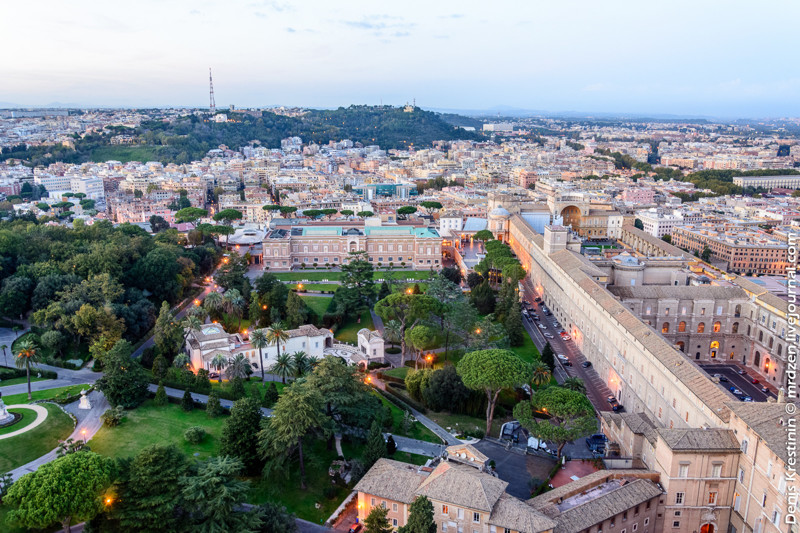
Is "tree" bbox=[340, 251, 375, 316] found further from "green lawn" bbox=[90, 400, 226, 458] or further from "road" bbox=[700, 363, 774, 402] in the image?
"road" bbox=[700, 363, 774, 402]

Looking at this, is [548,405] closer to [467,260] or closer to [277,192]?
[467,260]

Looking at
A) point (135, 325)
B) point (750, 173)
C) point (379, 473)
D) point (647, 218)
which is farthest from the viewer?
point (750, 173)

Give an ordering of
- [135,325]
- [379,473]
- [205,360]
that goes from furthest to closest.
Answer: [135,325] < [205,360] < [379,473]

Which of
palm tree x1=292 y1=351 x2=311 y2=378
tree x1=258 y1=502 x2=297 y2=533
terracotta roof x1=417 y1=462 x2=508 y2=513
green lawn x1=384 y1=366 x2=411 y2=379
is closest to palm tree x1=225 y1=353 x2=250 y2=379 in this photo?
palm tree x1=292 y1=351 x2=311 y2=378

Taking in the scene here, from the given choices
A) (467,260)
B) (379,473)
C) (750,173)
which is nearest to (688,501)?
(379,473)

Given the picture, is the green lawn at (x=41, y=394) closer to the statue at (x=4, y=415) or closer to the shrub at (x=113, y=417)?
the statue at (x=4, y=415)

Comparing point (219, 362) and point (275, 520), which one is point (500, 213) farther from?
point (275, 520)

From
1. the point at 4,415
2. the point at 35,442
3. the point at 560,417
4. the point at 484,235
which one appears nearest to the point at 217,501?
the point at 35,442
